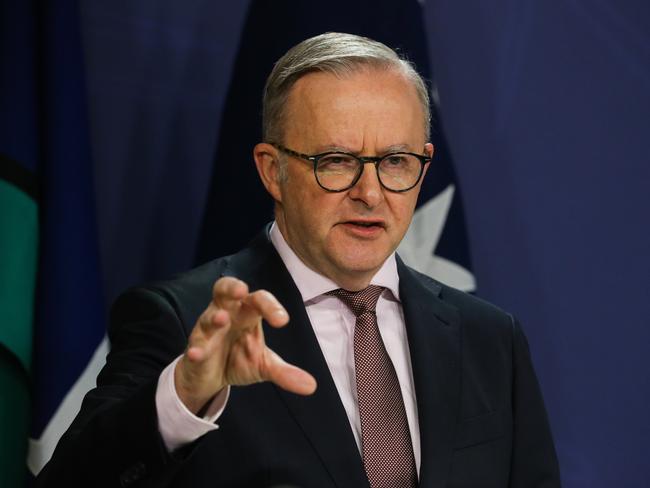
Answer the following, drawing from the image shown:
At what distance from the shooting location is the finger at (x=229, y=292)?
117 cm

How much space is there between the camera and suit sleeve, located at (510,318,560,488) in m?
1.80

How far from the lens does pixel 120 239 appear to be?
9.20 feet

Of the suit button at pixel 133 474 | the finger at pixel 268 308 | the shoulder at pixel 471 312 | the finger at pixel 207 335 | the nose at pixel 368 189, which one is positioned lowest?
the suit button at pixel 133 474

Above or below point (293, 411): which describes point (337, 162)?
above

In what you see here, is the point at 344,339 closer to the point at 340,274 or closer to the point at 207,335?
the point at 340,274

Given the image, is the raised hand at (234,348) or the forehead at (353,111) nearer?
the raised hand at (234,348)

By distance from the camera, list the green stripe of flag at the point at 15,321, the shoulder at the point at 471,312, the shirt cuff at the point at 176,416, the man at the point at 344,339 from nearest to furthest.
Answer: the shirt cuff at the point at 176,416 → the man at the point at 344,339 → the shoulder at the point at 471,312 → the green stripe of flag at the point at 15,321

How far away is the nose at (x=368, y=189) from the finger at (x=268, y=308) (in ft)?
1.66

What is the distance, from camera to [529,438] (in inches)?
72.3

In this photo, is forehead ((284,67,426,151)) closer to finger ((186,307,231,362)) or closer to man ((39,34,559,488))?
man ((39,34,559,488))

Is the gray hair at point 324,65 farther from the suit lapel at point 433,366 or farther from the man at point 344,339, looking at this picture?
the suit lapel at point 433,366

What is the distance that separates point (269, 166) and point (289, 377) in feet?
2.22

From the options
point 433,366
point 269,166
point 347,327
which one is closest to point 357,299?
point 347,327

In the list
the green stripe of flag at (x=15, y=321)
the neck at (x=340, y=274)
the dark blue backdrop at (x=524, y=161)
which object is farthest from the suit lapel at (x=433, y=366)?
the dark blue backdrop at (x=524, y=161)
